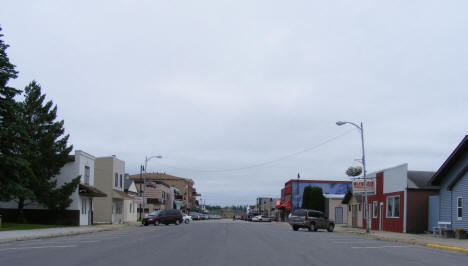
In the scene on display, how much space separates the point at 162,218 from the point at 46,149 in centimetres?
1437

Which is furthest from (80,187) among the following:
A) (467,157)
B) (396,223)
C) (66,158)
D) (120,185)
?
(467,157)

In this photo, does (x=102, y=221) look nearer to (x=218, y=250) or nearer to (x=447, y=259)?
(x=218, y=250)

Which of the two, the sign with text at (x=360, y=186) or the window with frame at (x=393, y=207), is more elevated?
the sign with text at (x=360, y=186)

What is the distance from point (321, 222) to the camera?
4025 cm

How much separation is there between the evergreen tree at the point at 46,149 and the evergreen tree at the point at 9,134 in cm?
683

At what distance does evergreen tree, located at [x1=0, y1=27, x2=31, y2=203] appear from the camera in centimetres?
3241

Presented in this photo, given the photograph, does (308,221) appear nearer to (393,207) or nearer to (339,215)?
(393,207)

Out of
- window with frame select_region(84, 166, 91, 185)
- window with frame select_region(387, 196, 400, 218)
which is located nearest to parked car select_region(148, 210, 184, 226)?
window with frame select_region(84, 166, 91, 185)

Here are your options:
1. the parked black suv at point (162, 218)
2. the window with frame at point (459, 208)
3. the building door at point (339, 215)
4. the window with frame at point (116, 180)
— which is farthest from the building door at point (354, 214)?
the window with frame at point (116, 180)

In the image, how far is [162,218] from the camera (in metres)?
50.3

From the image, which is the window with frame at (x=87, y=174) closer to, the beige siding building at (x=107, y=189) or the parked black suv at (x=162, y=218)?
the parked black suv at (x=162, y=218)

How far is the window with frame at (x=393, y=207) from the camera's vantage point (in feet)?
128

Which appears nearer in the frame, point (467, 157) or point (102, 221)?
point (467, 157)

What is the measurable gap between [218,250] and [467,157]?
1889cm
